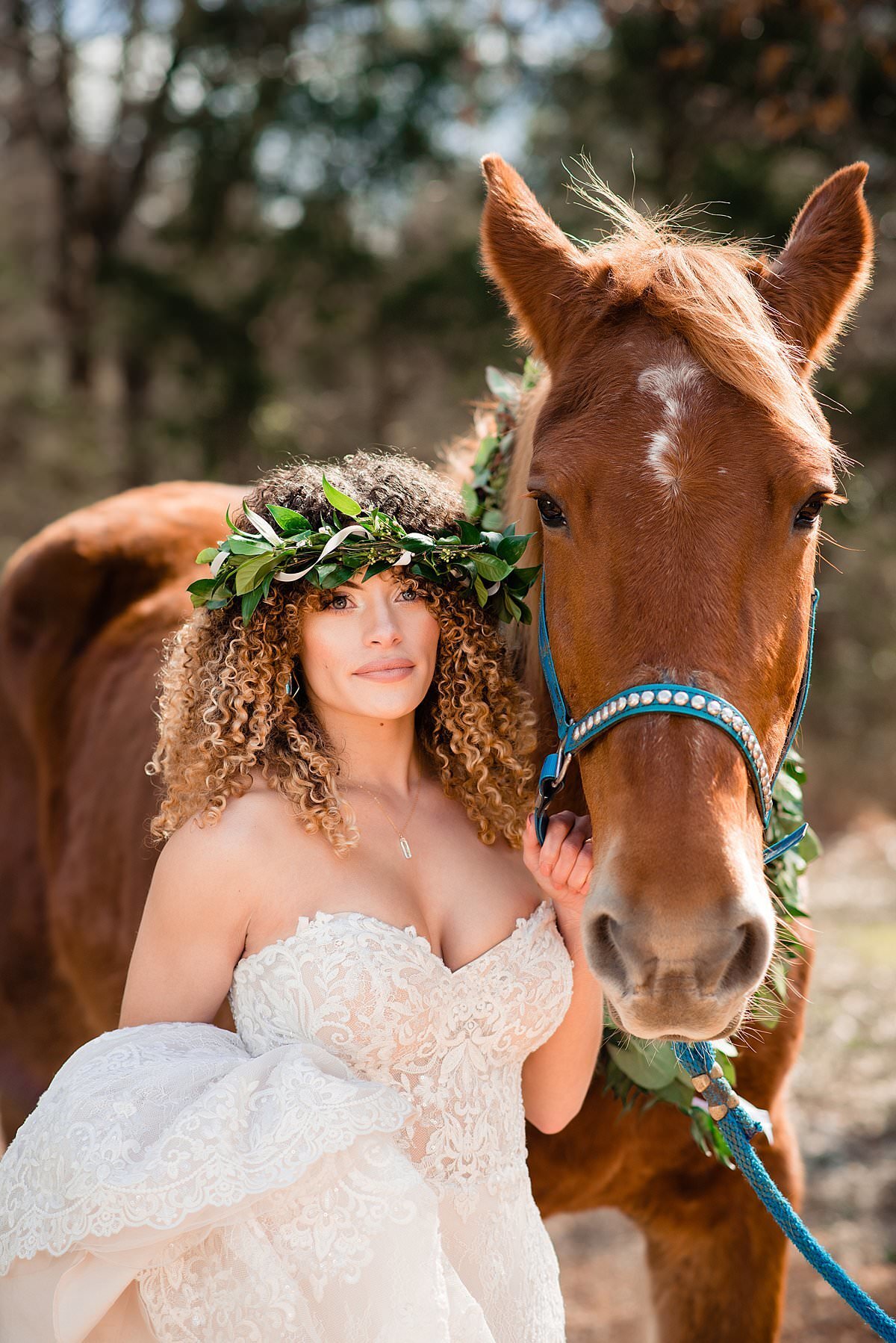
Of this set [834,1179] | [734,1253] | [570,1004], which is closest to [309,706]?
[570,1004]

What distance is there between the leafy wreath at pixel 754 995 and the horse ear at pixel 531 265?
0.32 meters

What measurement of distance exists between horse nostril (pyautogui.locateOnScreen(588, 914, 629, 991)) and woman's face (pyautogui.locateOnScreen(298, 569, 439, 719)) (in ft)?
1.80

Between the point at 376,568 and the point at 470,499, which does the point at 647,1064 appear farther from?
the point at 470,499

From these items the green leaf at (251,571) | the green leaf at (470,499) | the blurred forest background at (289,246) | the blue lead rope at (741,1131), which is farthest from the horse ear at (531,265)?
the blurred forest background at (289,246)

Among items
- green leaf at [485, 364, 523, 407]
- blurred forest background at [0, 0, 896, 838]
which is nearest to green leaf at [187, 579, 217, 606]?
green leaf at [485, 364, 523, 407]

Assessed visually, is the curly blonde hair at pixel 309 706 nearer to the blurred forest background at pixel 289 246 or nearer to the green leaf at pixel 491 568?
the green leaf at pixel 491 568

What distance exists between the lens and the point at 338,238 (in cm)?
1075

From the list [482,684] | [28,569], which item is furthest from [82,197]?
[482,684]

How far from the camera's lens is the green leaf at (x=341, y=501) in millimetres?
1970

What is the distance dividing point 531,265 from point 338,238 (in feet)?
30.7

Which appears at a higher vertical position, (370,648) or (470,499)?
(470,499)

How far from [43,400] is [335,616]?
33.8 feet

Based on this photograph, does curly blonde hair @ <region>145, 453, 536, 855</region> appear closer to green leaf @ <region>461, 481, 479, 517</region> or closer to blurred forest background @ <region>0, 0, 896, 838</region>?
green leaf @ <region>461, 481, 479, 517</region>

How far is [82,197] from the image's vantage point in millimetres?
12070
